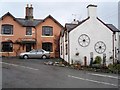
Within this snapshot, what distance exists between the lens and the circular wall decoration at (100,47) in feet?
121

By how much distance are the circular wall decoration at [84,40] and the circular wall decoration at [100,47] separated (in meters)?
1.32

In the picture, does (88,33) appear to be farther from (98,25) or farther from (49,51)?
(49,51)

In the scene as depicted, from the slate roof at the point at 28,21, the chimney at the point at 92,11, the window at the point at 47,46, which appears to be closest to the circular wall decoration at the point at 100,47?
the chimney at the point at 92,11

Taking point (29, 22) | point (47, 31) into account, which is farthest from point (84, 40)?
point (29, 22)

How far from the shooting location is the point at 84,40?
3653cm

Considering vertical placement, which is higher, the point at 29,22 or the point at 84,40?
the point at 29,22

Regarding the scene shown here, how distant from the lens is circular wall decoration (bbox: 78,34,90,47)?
36375 millimetres

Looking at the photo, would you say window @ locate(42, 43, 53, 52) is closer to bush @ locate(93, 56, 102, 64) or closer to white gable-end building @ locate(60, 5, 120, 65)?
white gable-end building @ locate(60, 5, 120, 65)

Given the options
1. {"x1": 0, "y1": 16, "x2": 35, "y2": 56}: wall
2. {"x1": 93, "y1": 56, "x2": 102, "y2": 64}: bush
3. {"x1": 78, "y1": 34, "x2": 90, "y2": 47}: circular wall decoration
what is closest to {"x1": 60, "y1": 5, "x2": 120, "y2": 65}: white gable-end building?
{"x1": 78, "y1": 34, "x2": 90, "y2": 47}: circular wall decoration

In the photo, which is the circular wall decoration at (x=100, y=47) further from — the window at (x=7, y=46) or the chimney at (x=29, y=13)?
the chimney at (x=29, y=13)

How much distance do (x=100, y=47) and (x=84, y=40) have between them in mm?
2427

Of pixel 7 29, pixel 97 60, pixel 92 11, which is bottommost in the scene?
pixel 97 60

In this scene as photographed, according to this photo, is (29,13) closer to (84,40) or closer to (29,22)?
(29,22)

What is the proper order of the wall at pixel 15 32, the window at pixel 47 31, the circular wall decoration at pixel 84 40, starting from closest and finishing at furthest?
1. the circular wall decoration at pixel 84 40
2. the wall at pixel 15 32
3. the window at pixel 47 31
